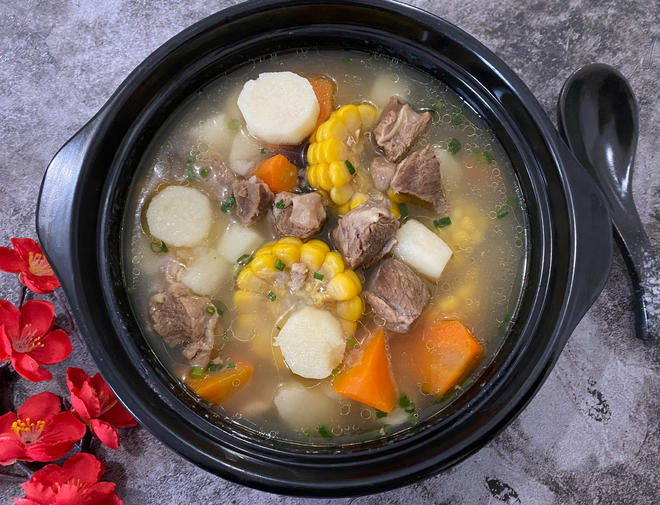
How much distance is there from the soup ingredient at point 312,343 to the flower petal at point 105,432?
28.6 inches

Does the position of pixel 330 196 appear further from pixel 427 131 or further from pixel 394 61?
pixel 394 61

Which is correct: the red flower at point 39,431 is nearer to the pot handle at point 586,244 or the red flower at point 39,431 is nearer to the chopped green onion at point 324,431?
the chopped green onion at point 324,431

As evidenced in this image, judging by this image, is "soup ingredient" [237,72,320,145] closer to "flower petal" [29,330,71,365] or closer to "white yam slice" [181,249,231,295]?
"white yam slice" [181,249,231,295]

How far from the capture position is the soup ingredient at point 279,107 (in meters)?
2.29

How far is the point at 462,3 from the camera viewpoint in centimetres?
266

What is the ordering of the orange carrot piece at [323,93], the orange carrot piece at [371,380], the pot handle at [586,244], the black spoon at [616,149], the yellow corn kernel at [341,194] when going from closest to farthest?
the pot handle at [586,244]
the orange carrot piece at [371,380]
the yellow corn kernel at [341,194]
the orange carrot piece at [323,93]
the black spoon at [616,149]

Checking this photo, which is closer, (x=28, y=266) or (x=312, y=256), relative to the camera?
(x=312, y=256)

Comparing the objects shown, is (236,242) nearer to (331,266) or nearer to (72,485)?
(331,266)

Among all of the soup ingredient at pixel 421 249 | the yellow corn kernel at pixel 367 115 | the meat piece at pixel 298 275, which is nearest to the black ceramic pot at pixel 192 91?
the yellow corn kernel at pixel 367 115

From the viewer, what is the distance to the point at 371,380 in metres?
2.13

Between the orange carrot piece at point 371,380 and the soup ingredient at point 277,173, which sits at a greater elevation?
the soup ingredient at point 277,173

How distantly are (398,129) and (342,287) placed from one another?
25.0 inches

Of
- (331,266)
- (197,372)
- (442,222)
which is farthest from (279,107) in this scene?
(197,372)

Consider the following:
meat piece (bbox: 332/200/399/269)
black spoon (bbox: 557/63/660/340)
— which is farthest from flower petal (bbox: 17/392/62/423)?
black spoon (bbox: 557/63/660/340)
